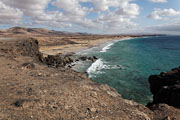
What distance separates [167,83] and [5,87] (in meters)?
20.0

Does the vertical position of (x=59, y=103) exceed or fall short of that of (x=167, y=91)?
it exceeds it

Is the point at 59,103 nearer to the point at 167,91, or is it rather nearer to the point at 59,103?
the point at 59,103

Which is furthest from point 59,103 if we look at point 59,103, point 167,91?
point 167,91

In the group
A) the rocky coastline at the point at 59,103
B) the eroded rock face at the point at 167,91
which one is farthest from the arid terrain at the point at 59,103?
the eroded rock face at the point at 167,91

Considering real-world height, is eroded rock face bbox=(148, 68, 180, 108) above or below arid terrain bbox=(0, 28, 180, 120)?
below

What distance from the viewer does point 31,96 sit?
307 inches

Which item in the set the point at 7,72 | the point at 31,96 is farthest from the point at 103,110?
the point at 7,72

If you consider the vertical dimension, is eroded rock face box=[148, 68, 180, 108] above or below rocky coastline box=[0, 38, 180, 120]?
below

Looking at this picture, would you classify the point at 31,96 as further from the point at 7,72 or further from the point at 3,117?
the point at 7,72

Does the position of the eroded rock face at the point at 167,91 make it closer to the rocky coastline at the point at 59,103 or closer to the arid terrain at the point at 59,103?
the rocky coastline at the point at 59,103

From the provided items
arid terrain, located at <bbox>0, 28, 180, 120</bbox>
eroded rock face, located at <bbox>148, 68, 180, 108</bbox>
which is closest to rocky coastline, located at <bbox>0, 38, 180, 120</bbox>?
arid terrain, located at <bbox>0, 28, 180, 120</bbox>

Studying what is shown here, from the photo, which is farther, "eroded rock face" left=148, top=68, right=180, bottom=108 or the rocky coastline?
"eroded rock face" left=148, top=68, right=180, bottom=108

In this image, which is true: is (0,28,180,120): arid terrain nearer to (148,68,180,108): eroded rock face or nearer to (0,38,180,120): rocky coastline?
(0,38,180,120): rocky coastline

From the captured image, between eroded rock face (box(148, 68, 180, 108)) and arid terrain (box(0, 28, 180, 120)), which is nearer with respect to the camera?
arid terrain (box(0, 28, 180, 120))
